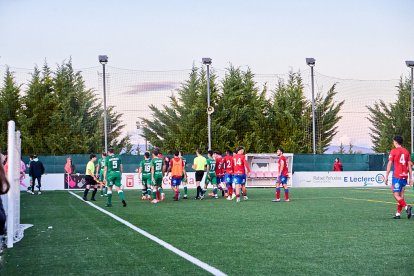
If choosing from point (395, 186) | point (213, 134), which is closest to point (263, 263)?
point (395, 186)

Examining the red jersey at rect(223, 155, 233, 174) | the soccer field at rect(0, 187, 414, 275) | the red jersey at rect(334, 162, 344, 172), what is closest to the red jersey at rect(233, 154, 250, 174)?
the red jersey at rect(223, 155, 233, 174)

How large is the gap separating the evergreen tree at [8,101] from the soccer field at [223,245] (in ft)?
119

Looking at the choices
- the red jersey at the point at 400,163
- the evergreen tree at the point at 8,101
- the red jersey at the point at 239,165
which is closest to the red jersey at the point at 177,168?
the red jersey at the point at 239,165

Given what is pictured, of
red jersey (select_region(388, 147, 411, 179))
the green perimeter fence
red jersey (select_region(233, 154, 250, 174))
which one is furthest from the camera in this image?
the green perimeter fence

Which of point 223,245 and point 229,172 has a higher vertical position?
point 229,172

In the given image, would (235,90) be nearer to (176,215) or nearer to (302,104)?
(302,104)

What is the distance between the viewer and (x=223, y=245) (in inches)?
425

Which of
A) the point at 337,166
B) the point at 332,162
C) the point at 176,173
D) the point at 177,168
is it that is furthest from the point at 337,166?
the point at 176,173

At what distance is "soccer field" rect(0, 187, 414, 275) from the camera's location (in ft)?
28.0

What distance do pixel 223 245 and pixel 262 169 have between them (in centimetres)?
3091

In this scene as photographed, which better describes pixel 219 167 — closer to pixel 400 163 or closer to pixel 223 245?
pixel 400 163

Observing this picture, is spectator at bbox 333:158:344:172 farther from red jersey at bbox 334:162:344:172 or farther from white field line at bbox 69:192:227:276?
white field line at bbox 69:192:227:276

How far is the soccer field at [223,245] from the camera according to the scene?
28.0 feet

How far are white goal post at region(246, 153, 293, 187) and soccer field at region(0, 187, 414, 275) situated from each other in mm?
23386
